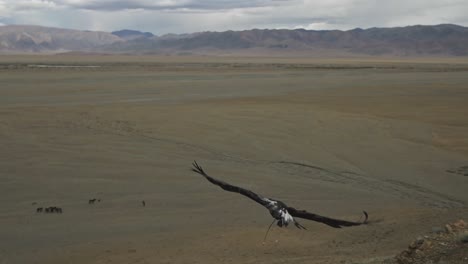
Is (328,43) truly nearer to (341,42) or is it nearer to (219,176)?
(341,42)

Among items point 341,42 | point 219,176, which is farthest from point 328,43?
point 219,176

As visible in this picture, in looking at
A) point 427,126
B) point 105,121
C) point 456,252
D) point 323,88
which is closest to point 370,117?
point 427,126

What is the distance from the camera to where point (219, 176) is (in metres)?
10.5

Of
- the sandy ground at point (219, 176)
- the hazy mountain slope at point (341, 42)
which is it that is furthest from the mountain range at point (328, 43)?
the sandy ground at point (219, 176)

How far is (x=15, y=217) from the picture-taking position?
7.92 metres

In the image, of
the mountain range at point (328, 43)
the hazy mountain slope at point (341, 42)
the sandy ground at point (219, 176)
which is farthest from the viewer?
the hazy mountain slope at point (341, 42)

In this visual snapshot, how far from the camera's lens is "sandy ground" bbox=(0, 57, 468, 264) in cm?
659

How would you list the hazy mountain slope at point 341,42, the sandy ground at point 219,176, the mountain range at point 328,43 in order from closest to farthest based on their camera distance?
the sandy ground at point 219,176 → the mountain range at point 328,43 → the hazy mountain slope at point 341,42

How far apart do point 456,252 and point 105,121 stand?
13.0m

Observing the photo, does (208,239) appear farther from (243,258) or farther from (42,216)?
(42,216)

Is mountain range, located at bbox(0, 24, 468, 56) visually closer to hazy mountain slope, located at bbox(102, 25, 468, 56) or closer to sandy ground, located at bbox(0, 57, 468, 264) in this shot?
hazy mountain slope, located at bbox(102, 25, 468, 56)

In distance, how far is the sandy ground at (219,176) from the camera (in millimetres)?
6594

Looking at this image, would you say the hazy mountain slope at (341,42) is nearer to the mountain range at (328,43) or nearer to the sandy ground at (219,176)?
the mountain range at (328,43)

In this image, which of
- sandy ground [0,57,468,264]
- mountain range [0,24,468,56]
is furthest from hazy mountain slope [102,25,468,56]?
sandy ground [0,57,468,264]
